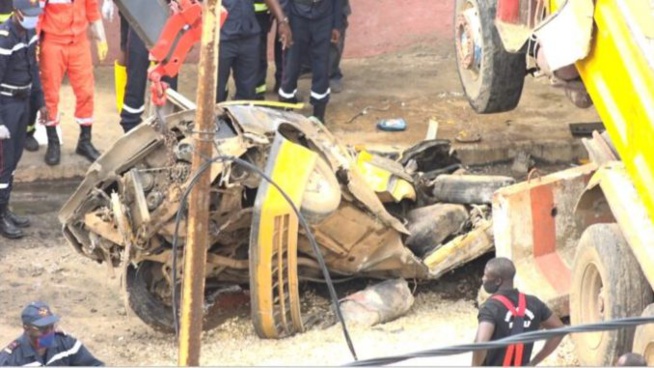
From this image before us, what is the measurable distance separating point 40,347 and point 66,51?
5109 mm

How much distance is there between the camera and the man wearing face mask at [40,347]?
8.38m

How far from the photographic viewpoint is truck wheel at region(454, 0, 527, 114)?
444 inches

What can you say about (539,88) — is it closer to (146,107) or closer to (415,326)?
(146,107)

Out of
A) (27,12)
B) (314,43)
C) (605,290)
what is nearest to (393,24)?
(314,43)

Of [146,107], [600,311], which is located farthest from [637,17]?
[146,107]

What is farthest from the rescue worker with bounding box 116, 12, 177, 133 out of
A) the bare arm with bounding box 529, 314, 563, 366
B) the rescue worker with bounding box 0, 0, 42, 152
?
the bare arm with bounding box 529, 314, 563, 366

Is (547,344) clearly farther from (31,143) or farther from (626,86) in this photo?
(31,143)

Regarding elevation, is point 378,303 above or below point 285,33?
below

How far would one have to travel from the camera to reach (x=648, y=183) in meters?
8.24

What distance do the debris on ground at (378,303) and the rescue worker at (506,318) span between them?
7.34 ft

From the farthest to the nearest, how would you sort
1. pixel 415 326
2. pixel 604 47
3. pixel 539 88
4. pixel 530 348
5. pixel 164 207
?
pixel 539 88 < pixel 415 326 < pixel 164 207 < pixel 604 47 < pixel 530 348

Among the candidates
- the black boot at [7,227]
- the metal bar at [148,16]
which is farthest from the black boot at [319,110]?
the metal bar at [148,16]

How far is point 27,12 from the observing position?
12.0 m

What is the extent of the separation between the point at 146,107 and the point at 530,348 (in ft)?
23.1
